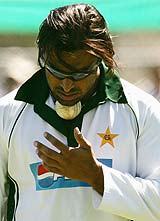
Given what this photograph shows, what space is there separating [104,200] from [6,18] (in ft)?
9.50

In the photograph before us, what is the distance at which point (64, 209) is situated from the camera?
2.64 m

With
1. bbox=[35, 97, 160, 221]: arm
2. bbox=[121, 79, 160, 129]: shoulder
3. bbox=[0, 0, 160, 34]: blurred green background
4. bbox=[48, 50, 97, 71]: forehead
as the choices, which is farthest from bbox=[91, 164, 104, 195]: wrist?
bbox=[0, 0, 160, 34]: blurred green background

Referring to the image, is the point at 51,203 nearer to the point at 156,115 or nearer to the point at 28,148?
the point at 28,148

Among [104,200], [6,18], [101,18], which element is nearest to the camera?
[104,200]

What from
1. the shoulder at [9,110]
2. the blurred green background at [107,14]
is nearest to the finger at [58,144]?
the shoulder at [9,110]

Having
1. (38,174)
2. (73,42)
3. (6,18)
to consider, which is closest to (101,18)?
(73,42)

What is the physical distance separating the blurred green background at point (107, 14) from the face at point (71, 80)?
2.56 meters

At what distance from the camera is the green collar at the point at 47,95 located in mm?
2676

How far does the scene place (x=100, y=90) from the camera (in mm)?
2715

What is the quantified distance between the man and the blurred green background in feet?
8.12

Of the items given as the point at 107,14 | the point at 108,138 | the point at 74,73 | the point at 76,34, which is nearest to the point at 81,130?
the point at 108,138

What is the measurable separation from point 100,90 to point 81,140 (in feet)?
1.01

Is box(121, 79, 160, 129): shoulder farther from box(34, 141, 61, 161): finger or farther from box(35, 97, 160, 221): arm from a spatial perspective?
box(34, 141, 61, 161): finger

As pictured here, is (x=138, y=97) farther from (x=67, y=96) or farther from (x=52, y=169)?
(x=52, y=169)
